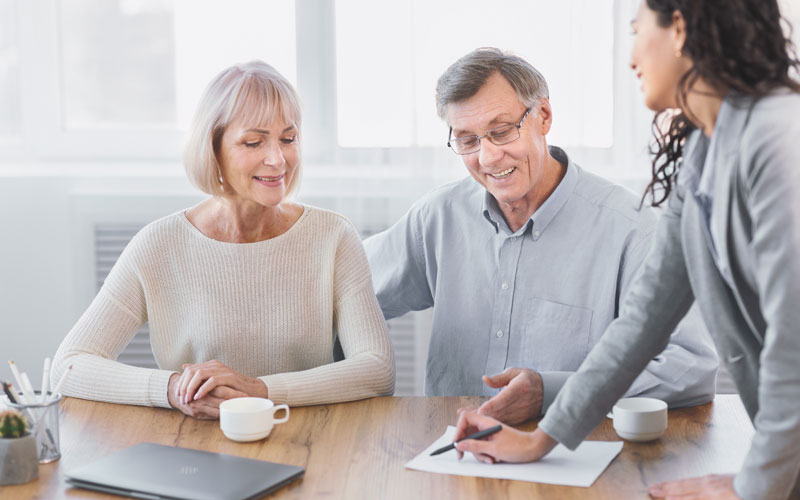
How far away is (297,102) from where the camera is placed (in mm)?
2018

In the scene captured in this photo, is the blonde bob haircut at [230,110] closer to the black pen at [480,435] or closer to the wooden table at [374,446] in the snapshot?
the wooden table at [374,446]

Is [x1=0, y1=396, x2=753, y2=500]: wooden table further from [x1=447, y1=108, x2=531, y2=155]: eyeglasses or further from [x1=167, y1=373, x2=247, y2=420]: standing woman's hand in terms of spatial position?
[x1=447, y1=108, x2=531, y2=155]: eyeglasses

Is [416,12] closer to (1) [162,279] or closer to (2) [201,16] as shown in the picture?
(2) [201,16]

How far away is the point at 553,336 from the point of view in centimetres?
194

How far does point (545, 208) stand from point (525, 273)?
15 cm

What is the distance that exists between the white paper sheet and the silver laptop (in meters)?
0.21

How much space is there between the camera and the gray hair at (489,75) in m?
1.92

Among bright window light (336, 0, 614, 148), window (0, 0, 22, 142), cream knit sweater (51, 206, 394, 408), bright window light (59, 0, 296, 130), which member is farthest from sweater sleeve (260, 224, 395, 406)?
window (0, 0, 22, 142)

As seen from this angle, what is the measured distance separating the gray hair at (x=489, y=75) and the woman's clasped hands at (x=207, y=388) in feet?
2.54

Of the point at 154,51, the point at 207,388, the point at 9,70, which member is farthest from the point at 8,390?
the point at 9,70

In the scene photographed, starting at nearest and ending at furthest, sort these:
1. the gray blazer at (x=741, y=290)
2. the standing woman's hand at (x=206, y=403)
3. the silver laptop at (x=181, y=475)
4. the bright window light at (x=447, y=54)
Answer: the gray blazer at (x=741, y=290), the silver laptop at (x=181, y=475), the standing woman's hand at (x=206, y=403), the bright window light at (x=447, y=54)

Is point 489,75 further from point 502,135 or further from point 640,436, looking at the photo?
point 640,436

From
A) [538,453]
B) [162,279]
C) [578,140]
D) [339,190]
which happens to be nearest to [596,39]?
[578,140]

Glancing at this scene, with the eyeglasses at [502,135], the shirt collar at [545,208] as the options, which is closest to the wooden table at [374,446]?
the shirt collar at [545,208]
